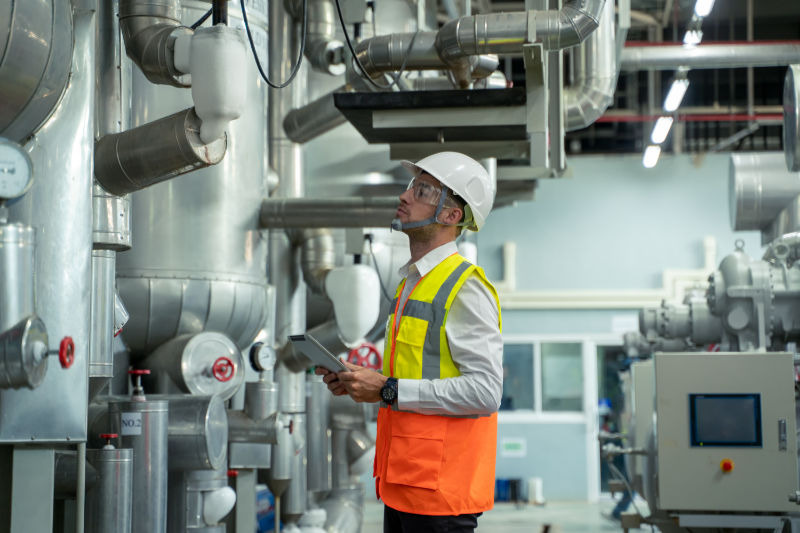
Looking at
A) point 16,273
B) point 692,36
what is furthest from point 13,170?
point 692,36

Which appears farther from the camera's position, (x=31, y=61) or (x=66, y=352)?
(x=31, y=61)

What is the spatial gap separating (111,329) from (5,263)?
3.46ft

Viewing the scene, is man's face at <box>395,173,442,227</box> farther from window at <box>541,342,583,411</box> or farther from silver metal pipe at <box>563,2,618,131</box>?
window at <box>541,342,583,411</box>

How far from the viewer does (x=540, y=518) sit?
11.7 m

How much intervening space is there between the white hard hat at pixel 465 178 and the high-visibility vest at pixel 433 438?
235mm

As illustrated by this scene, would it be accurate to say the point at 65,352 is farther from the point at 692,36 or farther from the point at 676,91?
the point at 676,91

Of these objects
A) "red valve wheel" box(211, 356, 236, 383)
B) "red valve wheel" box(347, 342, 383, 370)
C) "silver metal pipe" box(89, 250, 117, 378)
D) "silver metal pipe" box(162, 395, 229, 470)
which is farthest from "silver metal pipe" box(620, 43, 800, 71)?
"silver metal pipe" box(89, 250, 117, 378)

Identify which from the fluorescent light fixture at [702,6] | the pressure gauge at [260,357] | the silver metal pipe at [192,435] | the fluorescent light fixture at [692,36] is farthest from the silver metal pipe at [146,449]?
the fluorescent light fixture at [692,36]

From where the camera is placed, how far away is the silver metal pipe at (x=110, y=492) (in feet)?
11.9

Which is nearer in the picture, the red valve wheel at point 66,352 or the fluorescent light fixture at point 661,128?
the red valve wheel at point 66,352

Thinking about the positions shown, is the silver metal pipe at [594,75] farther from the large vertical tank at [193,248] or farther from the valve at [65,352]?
the valve at [65,352]

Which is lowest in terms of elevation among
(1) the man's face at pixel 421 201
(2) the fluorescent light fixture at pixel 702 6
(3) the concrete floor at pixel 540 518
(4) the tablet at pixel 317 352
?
(3) the concrete floor at pixel 540 518

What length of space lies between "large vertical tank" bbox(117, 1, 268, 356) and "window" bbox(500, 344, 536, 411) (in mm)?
8839

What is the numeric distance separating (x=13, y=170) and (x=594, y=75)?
15.5ft
